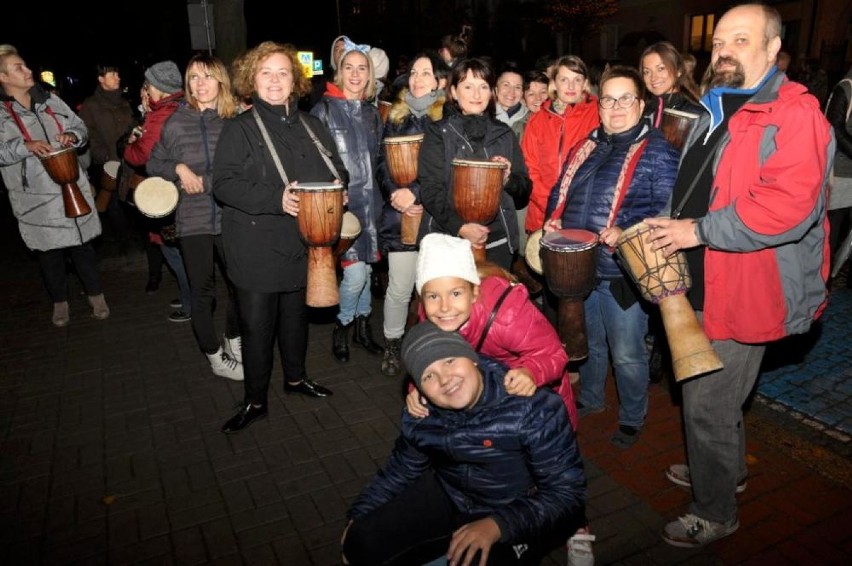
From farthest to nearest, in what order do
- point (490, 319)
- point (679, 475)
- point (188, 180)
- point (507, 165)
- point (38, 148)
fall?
point (38, 148) < point (188, 180) < point (507, 165) < point (679, 475) < point (490, 319)

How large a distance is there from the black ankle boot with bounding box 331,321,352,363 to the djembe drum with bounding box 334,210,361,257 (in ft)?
3.45

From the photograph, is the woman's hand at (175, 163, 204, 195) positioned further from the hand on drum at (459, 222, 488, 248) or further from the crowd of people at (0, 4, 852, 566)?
the hand on drum at (459, 222, 488, 248)

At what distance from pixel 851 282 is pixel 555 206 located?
4453 millimetres

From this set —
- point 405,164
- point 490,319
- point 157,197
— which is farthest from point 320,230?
point 157,197

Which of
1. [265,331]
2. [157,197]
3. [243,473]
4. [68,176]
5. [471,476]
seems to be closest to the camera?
[471,476]

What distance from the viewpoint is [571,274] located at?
3340 mm

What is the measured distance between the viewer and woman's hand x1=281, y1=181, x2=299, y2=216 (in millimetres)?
3639

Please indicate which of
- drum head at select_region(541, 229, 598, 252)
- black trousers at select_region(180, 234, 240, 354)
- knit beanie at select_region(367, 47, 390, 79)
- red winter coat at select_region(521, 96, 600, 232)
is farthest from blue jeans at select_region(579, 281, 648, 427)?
knit beanie at select_region(367, 47, 390, 79)

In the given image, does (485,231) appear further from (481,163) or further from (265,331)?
(265,331)

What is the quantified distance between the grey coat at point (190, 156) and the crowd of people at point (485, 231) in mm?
15

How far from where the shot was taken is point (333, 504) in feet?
11.3

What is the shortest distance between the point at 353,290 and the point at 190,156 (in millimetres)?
1620

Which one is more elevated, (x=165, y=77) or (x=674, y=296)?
(x=165, y=77)

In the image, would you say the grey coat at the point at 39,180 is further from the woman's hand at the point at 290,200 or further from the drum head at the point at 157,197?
the woman's hand at the point at 290,200
